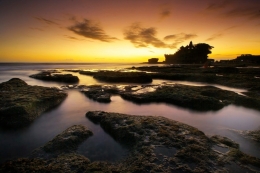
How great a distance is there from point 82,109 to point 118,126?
509cm

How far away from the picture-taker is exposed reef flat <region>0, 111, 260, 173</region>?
170 inches

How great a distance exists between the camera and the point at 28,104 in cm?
902

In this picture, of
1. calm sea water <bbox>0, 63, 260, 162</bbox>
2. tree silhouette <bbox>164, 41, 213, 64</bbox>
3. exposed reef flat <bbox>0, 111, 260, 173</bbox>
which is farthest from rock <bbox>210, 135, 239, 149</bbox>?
tree silhouette <bbox>164, 41, 213, 64</bbox>

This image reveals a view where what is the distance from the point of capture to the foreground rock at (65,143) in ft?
17.3

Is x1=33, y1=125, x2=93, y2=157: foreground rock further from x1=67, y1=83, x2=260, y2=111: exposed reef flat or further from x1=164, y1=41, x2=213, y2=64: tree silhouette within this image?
x1=164, y1=41, x2=213, y2=64: tree silhouette

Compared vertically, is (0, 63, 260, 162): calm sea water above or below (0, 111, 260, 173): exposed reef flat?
below

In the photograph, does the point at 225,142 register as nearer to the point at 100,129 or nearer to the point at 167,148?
the point at 167,148

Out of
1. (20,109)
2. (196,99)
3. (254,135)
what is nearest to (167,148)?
(254,135)

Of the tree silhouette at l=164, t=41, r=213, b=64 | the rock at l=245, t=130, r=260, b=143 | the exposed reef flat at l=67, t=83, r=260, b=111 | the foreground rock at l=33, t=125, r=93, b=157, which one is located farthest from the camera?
the tree silhouette at l=164, t=41, r=213, b=64

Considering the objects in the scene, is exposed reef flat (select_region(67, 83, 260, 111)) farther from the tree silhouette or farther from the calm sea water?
the tree silhouette

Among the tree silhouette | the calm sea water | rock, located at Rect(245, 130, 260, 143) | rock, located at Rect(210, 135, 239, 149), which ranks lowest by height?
the calm sea water

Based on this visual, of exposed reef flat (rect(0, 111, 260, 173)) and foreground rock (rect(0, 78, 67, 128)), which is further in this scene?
foreground rock (rect(0, 78, 67, 128))

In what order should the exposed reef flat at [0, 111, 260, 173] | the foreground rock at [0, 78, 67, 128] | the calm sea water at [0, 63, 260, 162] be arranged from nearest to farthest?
the exposed reef flat at [0, 111, 260, 173], the calm sea water at [0, 63, 260, 162], the foreground rock at [0, 78, 67, 128]

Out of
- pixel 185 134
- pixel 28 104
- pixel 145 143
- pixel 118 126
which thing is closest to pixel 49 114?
pixel 28 104
